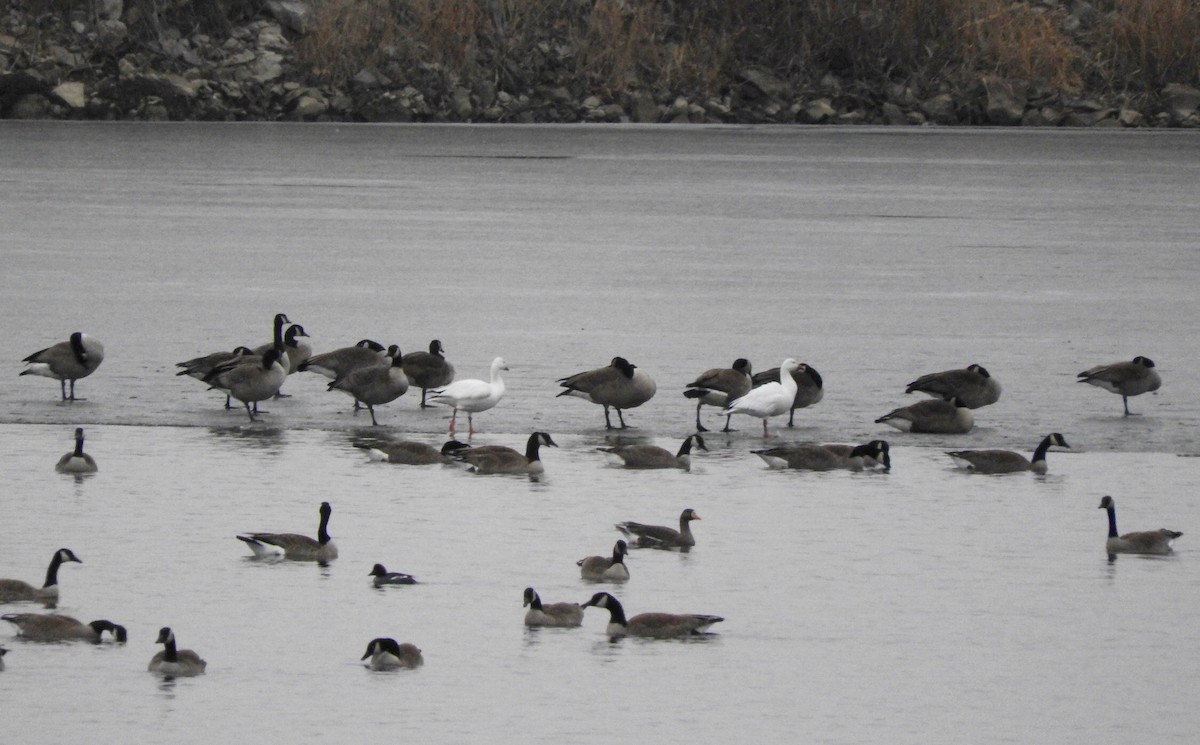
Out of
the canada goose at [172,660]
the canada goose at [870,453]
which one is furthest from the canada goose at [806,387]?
the canada goose at [172,660]

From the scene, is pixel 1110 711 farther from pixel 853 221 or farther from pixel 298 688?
pixel 853 221

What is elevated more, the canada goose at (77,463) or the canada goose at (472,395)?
the canada goose at (472,395)

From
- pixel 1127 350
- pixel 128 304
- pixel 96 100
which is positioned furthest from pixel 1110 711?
pixel 96 100

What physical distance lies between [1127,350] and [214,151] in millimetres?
48317

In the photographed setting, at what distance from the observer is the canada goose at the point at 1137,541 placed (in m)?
12.4

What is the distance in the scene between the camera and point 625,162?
200ft

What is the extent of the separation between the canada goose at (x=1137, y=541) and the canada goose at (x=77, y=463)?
701 cm

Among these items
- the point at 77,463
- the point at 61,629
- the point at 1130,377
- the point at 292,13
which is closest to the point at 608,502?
the point at 77,463

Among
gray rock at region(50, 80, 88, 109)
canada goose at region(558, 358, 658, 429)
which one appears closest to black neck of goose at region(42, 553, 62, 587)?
canada goose at region(558, 358, 658, 429)

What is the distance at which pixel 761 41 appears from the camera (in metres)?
93.2

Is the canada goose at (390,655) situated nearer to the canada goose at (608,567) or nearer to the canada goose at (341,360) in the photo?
the canada goose at (608,567)

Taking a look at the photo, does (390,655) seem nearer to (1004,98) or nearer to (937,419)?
(937,419)

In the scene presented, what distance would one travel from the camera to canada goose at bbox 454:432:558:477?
14758 millimetres

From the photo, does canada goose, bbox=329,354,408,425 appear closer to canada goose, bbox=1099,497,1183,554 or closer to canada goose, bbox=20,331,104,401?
canada goose, bbox=20,331,104,401
